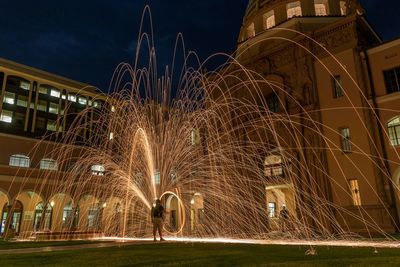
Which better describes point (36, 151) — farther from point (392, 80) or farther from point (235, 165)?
point (392, 80)

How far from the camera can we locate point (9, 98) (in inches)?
1837

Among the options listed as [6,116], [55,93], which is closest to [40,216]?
[6,116]

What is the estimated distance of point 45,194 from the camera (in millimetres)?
36500

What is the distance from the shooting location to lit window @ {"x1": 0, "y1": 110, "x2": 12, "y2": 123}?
150 ft

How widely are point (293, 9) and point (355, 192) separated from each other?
17.9 meters

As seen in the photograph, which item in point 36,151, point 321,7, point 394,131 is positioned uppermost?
point 321,7

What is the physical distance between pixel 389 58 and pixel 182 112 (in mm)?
14269

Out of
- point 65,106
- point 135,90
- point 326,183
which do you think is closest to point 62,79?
point 65,106

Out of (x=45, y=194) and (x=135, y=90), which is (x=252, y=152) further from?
Answer: (x=45, y=194)

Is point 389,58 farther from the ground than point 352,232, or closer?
farther from the ground

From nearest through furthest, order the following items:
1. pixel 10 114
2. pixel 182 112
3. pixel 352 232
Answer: pixel 182 112 < pixel 352 232 < pixel 10 114

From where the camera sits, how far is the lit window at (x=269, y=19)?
107 ft

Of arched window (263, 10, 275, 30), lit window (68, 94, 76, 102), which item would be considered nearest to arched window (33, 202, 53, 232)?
lit window (68, 94, 76, 102)

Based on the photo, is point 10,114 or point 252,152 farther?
point 10,114
